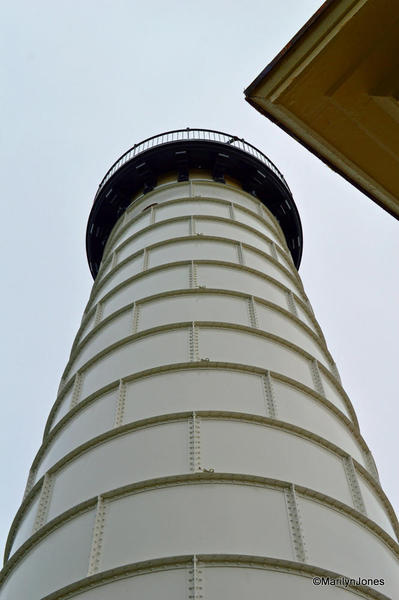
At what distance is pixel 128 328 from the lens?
11.0 meters

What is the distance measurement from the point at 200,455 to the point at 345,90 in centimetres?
516

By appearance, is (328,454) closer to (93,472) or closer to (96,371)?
(93,472)

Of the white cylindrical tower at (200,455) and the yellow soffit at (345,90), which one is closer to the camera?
the yellow soffit at (345,90)

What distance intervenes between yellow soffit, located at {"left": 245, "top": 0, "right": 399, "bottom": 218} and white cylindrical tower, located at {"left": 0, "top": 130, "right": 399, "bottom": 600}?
4200 mm

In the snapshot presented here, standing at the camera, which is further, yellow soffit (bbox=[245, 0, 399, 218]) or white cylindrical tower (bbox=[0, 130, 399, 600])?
white cylindrical tower (bbox=[0, 130, 399, 600])

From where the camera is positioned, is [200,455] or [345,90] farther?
[200,455]

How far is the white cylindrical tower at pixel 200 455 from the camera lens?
6.24 meters

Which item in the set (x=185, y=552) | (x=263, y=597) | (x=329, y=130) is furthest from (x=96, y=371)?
(x=329, y=130)

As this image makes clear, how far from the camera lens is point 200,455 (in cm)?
750

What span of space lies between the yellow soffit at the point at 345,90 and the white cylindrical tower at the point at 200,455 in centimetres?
420

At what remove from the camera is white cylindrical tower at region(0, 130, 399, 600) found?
6242mm

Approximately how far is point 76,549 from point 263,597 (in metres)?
2.31

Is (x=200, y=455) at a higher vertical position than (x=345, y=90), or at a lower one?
higher

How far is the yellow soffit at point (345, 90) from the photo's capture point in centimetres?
336
